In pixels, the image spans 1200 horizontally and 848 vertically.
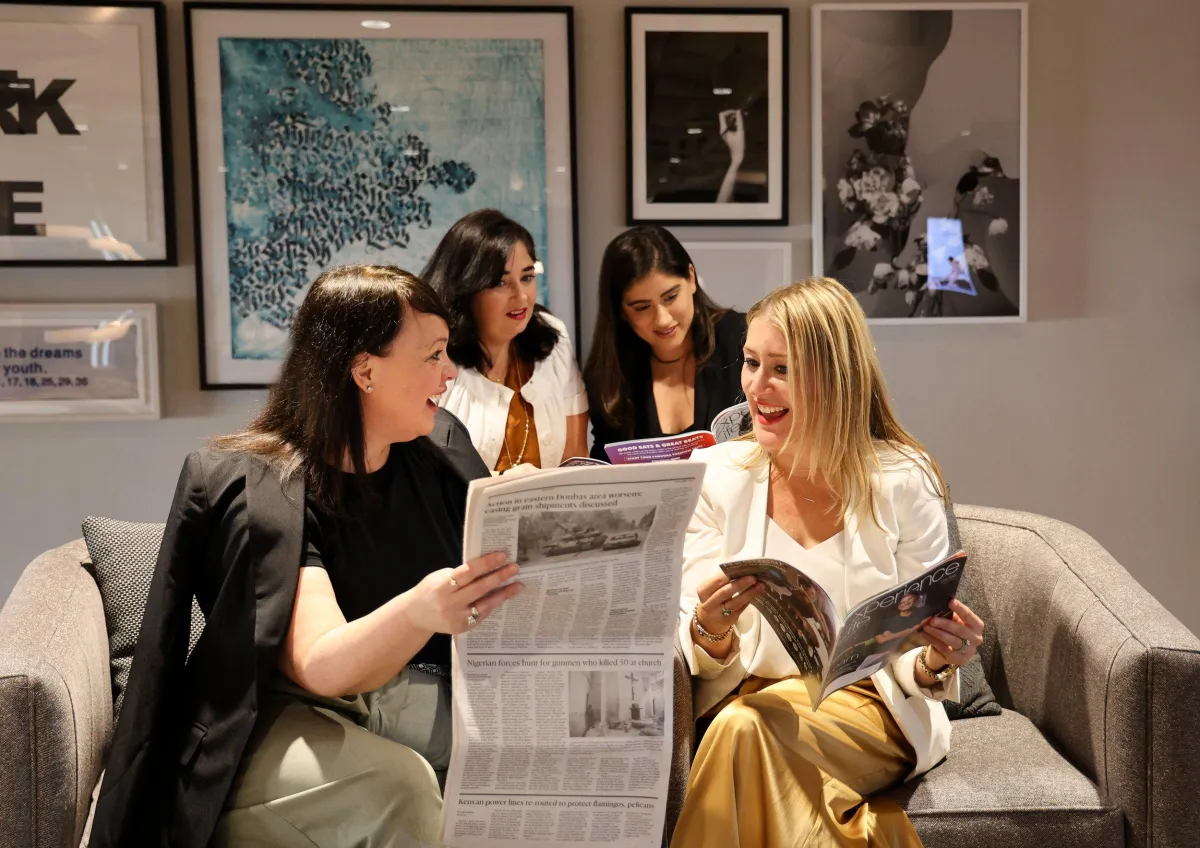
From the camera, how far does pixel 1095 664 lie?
2.11 meters

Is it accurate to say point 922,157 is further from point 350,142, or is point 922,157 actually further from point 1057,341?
point 350,142

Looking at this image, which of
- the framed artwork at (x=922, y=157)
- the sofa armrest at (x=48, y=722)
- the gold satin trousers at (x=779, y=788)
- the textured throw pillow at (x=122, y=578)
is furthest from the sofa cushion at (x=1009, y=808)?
the framed artwork at (x=922, y=157)

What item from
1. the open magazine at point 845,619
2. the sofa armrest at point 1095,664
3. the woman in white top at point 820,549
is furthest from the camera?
the sofa armrest at point 1095,664

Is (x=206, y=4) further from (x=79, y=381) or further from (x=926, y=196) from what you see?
(x=926, y=196)

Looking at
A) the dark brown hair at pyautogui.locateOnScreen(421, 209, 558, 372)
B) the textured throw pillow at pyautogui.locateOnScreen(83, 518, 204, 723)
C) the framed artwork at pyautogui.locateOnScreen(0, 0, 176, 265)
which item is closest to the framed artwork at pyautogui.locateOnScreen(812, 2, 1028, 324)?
the dark brown hair at pyautogui.locateOnScreen(421, 209, 558, 372)

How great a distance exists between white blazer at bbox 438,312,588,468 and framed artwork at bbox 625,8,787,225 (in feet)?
1.84

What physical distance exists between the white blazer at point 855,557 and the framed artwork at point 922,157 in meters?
1.35

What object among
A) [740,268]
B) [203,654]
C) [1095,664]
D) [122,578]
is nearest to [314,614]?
[203,654]

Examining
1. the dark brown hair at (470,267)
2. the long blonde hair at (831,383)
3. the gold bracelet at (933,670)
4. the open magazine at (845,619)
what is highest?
the dark brown hair at (470,267)

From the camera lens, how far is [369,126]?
325cm

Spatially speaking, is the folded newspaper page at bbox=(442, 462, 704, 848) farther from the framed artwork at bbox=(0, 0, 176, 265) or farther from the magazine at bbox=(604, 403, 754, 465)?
the framed artwork at bbox=(0, 0, 176, 265)

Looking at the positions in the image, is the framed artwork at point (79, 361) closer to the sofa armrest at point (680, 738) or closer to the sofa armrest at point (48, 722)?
the sofa armrest at point (48, 722)

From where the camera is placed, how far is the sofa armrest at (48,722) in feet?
5.82

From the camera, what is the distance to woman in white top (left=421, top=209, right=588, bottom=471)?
9.27 feet
